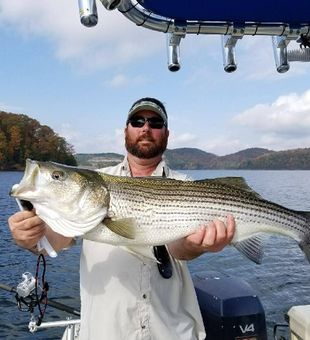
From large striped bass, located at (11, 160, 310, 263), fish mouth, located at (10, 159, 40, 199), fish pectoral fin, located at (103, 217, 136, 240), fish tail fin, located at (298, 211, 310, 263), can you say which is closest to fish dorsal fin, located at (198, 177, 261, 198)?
large striped bass, located at (11, 160, 310, 263)

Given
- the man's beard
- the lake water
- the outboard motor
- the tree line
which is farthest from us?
the tree line

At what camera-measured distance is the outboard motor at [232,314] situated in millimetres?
5219

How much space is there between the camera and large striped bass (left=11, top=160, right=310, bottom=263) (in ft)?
11.2

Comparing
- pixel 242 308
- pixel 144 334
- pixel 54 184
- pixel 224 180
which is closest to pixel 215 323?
pixel 242 308

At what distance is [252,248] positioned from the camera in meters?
3.95

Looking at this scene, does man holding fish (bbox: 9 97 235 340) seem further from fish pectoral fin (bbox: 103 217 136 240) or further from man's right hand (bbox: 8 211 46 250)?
fish pectoral fin (bbox: 103 217 136 240)

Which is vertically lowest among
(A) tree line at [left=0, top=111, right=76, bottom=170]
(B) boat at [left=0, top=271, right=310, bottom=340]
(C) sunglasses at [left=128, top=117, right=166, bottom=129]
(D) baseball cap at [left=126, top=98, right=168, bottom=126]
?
(B) boat at [left=0, top=271, right=310, bottom=340]

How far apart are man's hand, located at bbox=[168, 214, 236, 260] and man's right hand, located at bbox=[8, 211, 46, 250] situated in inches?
49.0

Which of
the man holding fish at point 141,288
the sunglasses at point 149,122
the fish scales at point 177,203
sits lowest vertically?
the man holding fish at point 141,288

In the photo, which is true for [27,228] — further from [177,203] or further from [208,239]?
[208,239]

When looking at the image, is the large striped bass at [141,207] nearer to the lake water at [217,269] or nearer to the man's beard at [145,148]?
the man's beard at [145,148]

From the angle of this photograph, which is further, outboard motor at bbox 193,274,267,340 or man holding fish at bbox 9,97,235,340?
outboard motor at bbox 193,274,267,340

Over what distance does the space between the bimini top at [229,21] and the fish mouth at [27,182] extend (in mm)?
1516

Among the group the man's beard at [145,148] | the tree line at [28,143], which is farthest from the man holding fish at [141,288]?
the tree line at [28,143]
